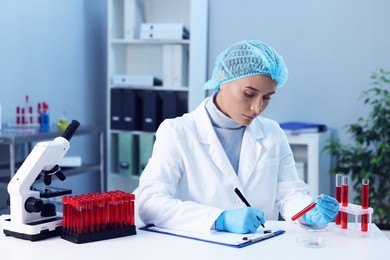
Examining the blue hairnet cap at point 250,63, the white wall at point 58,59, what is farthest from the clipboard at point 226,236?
the white wall at point 58,59

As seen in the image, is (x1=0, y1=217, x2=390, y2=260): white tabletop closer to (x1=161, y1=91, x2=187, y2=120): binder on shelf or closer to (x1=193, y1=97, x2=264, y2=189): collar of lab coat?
(x1=193, y1=97, x2=264, y2=189): collar of lab coat

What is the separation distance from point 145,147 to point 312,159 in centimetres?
122

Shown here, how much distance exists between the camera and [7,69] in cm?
376

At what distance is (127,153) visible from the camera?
4336 mm

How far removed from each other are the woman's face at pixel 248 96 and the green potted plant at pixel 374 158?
5.63 feet

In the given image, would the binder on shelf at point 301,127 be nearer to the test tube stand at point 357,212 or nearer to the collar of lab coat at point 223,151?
the collar of lab coat at point 223,151

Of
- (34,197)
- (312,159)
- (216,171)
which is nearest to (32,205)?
(34,197)

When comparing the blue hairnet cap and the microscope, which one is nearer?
the microscope

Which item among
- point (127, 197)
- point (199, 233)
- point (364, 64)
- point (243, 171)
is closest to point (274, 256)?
point (199, 233)

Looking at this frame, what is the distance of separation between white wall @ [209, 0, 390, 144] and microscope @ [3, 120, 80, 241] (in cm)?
268

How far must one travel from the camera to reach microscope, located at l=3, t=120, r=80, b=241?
161cm

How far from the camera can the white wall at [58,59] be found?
3.78 metres

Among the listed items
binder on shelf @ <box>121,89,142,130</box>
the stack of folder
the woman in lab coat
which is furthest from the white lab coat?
binder on shelf @ <box>121,89,142,130</box>

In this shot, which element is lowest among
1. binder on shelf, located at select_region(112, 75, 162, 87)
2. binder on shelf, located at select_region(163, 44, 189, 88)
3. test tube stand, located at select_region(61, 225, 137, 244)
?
test tube stand, located at select_region(61, 225, 137, 244)
